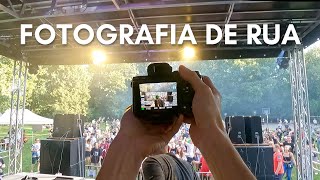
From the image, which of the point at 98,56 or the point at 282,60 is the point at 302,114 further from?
the point at 98,56

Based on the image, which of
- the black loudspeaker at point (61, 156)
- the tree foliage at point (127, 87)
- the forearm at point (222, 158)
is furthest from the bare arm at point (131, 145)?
the tree foliage at point (127, 87)

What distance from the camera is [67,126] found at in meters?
5.17

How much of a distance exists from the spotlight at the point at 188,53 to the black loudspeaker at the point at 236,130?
113 cm

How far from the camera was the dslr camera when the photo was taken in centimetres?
47

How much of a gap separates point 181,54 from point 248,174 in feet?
12.7

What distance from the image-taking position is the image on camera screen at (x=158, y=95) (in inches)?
19.6

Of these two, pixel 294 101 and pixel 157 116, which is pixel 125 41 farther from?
pixel 157 116

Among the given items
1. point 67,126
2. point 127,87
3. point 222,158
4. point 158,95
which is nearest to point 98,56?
point 67,126

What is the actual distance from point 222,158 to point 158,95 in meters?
0.21

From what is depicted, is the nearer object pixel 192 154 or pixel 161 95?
pixel 161 95

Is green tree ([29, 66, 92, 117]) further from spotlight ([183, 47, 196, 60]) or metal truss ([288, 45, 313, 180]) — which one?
metal truss ([288, 45, 313, 180])

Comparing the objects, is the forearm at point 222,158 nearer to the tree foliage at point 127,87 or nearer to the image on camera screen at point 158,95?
the image on camera screen at point 158,95

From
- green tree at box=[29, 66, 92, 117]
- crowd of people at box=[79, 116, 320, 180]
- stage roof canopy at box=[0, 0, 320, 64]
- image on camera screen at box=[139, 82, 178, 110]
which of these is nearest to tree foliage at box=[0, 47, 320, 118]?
green tree at box=[29, 66, 92, 117]

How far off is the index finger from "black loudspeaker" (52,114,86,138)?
197 inches
